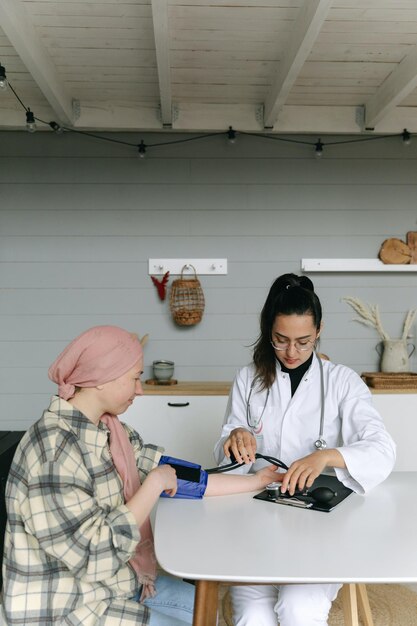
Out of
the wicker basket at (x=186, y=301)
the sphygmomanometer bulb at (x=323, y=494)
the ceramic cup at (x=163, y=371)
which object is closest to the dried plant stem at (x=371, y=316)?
the wicker basket at (x=186, y=301)

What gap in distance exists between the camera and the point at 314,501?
1799mm

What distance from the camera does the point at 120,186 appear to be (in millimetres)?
4141

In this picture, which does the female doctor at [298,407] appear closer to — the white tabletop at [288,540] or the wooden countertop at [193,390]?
the white tabletop at [288,540]

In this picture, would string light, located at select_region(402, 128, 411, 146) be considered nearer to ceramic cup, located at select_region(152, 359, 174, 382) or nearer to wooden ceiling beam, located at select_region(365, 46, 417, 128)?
wooden ceiling beam, located at select_region(365, 46, 417, 128)

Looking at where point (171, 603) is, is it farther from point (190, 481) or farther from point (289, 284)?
point (289, 284)

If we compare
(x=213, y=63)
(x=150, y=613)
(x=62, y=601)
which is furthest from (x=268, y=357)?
(x=213, y=63)

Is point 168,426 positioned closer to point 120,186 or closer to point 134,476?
point 120,186

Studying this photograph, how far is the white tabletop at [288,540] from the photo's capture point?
1.35m

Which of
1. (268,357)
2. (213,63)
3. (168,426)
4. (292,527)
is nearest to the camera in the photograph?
(292,527)

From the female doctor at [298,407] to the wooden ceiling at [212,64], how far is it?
1.24 metres

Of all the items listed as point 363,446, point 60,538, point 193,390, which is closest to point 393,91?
point 193,390

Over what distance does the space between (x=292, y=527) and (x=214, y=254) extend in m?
2.73

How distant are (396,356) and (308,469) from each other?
2391 mm

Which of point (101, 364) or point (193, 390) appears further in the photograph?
point (193, 390)
